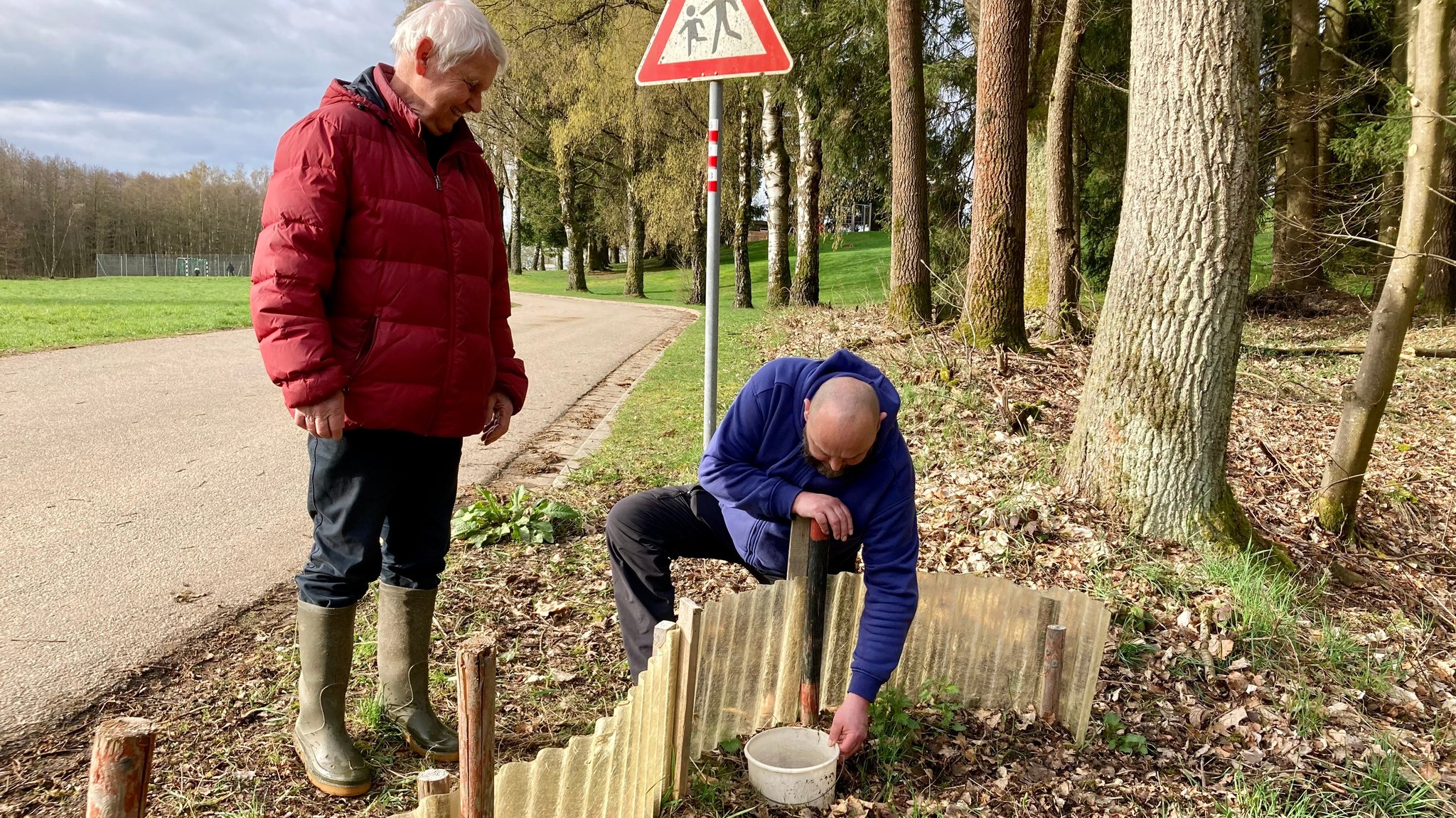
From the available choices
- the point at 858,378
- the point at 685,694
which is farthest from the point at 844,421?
the point at 685,694

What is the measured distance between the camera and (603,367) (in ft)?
39.3

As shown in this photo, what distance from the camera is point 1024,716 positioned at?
312 cm

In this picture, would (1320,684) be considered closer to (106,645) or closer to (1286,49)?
(106,645)

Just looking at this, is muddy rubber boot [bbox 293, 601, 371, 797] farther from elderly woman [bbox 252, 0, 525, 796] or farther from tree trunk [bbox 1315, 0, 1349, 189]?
tree trunk [bbox 1315, 0, 1349, 189]

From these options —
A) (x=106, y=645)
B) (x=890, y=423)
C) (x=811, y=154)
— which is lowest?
(x=106, y=645)

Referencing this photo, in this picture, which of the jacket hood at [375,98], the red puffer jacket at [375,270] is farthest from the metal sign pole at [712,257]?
the jacket hood at [375,98]

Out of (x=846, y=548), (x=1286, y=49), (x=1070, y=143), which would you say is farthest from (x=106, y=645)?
(x=1286, y=49)

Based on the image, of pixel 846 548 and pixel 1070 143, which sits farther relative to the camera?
pixel 1070 143

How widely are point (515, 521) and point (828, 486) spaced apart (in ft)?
7.20

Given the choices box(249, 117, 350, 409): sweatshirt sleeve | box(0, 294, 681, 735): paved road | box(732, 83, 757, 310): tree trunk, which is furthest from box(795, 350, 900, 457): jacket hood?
box(732, 83, 757, 310): tree trunk

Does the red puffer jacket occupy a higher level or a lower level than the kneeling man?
higher

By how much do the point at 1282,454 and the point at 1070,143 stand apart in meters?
5.00

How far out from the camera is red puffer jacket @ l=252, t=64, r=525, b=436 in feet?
7.36

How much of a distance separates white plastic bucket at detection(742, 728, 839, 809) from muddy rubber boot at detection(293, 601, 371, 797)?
1070mm
